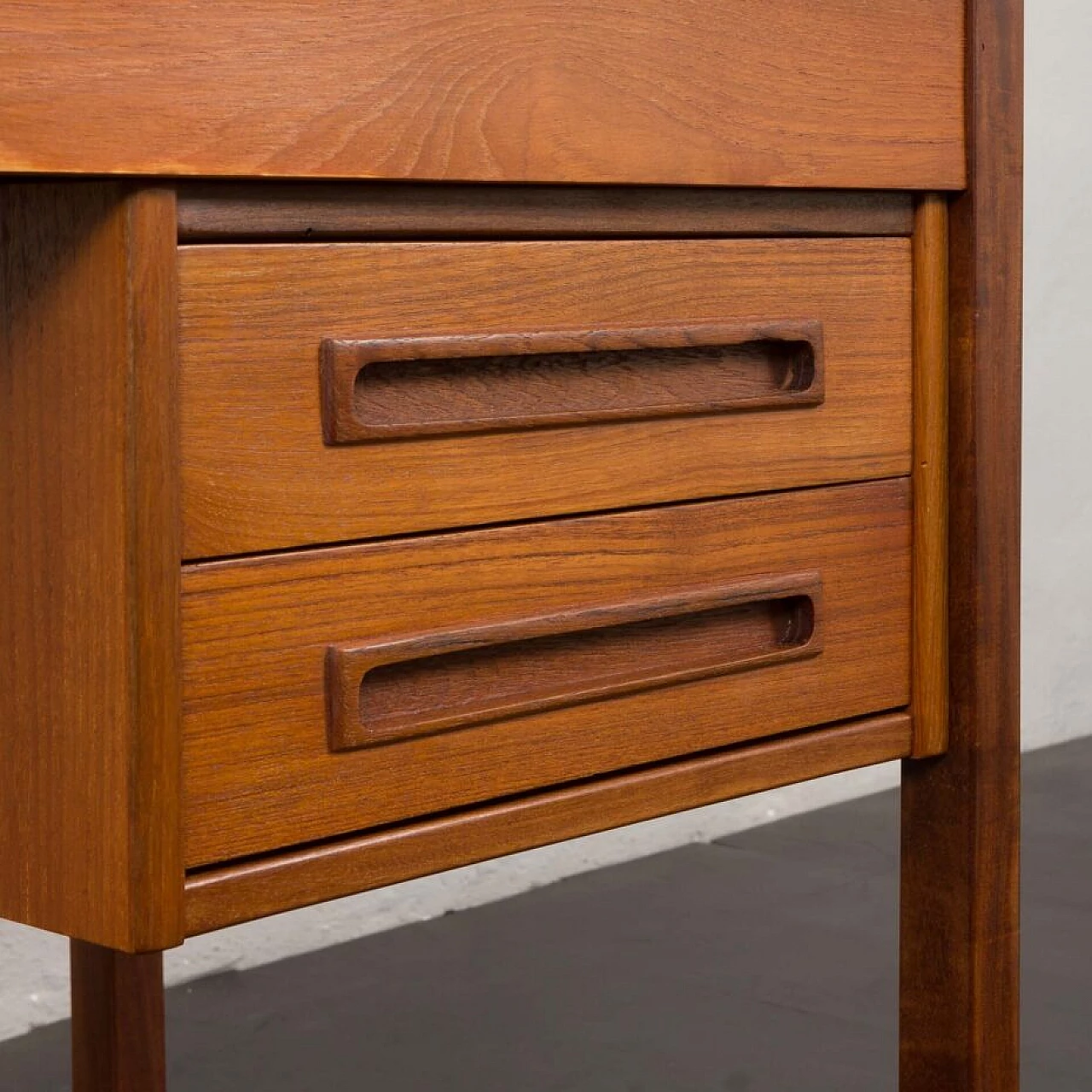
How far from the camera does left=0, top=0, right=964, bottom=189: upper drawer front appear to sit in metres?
0.59

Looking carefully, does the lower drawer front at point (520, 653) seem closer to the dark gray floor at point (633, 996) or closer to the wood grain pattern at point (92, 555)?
the wood grain pattern at point (92, 555)

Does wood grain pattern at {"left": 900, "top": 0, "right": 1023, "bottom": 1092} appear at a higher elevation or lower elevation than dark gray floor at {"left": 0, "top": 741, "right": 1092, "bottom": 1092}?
higher

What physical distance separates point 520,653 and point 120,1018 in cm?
47

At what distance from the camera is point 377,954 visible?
1.83 metres

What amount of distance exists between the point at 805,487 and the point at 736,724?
113 mm

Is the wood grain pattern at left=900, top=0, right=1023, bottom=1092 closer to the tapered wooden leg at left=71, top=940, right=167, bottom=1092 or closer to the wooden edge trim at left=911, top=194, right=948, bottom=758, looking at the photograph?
the wooden edge trim at left=911, top=194, right=948, bottom=758

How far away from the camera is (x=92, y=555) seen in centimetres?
63

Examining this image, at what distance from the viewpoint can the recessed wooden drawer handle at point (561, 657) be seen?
0.70 meters

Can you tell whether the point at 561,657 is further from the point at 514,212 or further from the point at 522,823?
the point at 514,212

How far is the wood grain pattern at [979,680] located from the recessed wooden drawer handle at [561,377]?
111mm

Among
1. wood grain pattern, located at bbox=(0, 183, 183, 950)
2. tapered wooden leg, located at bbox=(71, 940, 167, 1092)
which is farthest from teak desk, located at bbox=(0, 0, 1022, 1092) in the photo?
tapered wooden leg, located at bbox=(71, 940, 167, 1092)

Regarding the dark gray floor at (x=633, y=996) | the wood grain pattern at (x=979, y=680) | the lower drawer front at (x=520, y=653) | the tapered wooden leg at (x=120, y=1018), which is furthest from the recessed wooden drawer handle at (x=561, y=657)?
the dark gray floor at (x=633, y=996)

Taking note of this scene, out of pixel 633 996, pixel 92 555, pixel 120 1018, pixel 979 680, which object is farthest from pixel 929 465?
pixel 633 996

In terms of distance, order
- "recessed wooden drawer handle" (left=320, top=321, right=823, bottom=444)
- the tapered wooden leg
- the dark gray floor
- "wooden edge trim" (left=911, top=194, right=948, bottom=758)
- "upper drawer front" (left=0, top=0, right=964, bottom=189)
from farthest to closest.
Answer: the dark gray floor, the tapered wooden leg, "wooden edge trim" (left=911, top=194, right=948, bottom=758), "recessed wooden drawer handle" (left=320, top=321, right=823, bottom=444), "upper drawer front" (left=0, top=0, right=964, bottom=189)
